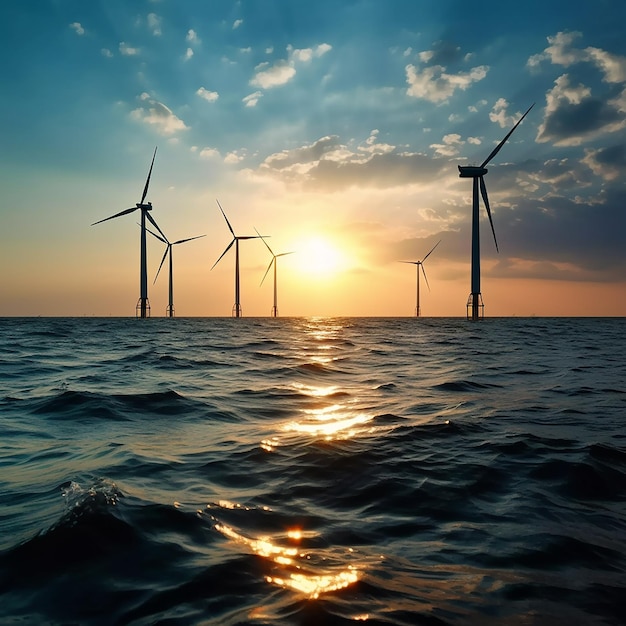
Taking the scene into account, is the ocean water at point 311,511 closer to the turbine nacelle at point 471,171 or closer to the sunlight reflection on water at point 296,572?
the sunlight reflection on water at point 296,572

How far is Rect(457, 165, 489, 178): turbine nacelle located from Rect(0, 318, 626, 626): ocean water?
112 metres

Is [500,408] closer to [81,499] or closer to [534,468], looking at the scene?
[534,468]

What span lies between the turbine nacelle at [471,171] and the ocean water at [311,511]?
11244 centimetres

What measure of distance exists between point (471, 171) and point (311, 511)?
409 ft

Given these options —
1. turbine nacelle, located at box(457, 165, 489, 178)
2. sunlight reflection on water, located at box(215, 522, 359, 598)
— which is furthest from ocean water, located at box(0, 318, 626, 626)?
turbine nacelle, located at box(457, 165, 489, 178)

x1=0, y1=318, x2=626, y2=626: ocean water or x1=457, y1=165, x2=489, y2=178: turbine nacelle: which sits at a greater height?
x1=457, y1=165, x2=489, y2=178: turbine nacelle

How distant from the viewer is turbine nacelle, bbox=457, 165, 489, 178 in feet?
398

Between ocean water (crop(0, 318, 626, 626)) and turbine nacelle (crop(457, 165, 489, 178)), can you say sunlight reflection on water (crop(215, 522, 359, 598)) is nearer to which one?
ocean water (crop(0, 318, 626, 626))

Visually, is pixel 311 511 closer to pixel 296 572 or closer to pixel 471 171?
pixel 296 572

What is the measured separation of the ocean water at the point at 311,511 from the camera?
539 centimetres

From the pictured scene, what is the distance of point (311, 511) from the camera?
8.09m

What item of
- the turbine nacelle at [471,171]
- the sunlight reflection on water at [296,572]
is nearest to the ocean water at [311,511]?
the sunlight reflection on water at [296,572]

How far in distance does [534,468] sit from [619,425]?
554 cm

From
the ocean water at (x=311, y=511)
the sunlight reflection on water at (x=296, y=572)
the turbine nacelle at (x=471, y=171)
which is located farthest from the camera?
the turbine nacelle at (x=471, y=171)
